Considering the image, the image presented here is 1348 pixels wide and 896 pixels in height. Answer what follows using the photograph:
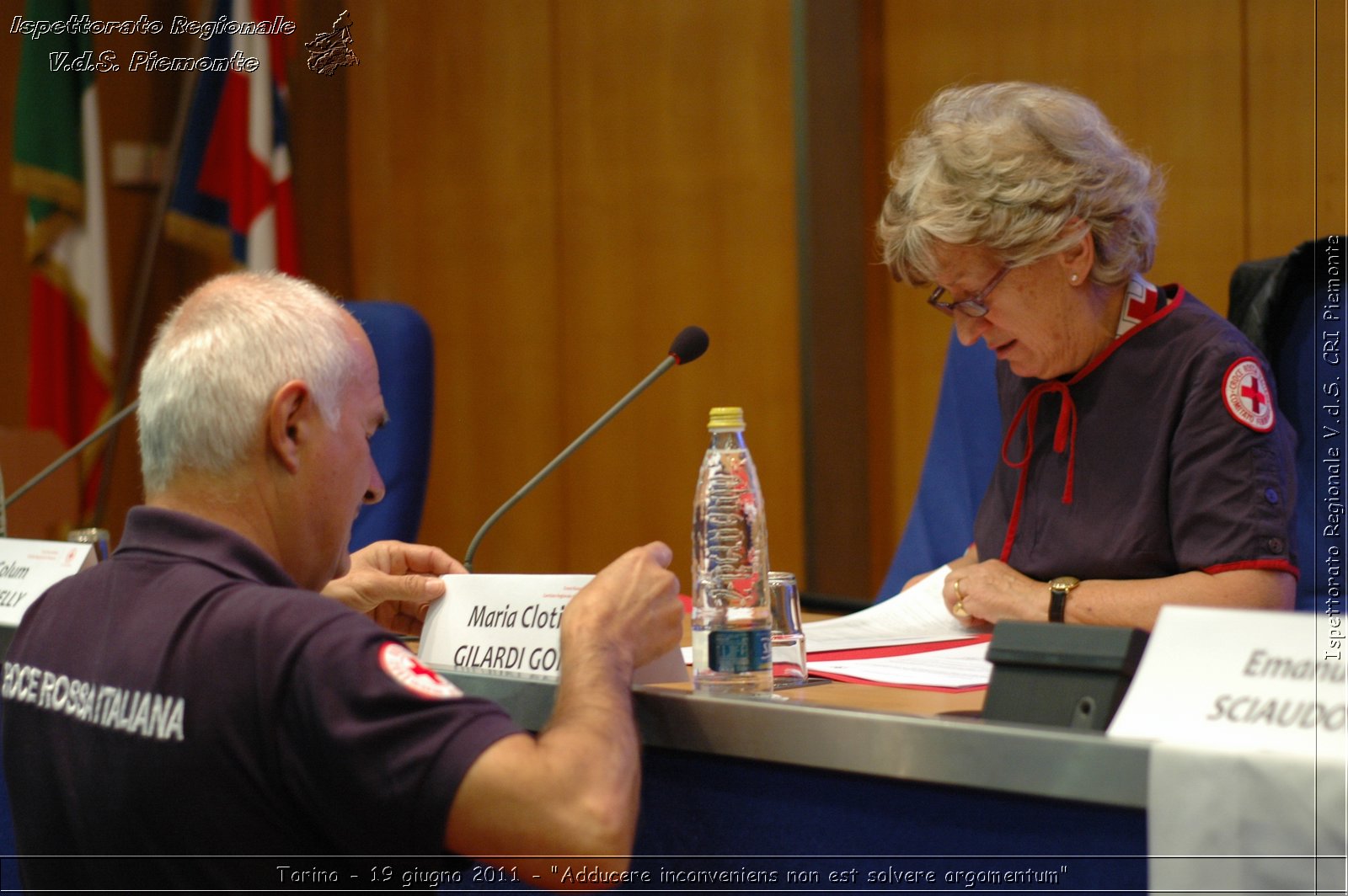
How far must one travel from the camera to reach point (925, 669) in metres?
1.42

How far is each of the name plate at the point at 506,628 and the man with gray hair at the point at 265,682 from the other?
44 millimetres

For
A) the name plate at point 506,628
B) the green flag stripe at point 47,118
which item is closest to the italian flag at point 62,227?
the green flag stripe at point 47,118

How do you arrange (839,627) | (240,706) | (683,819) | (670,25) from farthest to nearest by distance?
(670,25) → (839,627) → (683,819) → (240,706)

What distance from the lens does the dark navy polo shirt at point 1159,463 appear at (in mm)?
1763

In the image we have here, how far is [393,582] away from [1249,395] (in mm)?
1080

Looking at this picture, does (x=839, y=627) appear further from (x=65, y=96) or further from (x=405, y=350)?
(x=65, y=96)

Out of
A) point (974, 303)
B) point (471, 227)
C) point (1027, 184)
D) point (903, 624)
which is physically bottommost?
point (903, 624)

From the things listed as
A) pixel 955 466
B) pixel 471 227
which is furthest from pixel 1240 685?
pixel 471 227

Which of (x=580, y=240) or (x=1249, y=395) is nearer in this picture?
(x=1249, y=395)

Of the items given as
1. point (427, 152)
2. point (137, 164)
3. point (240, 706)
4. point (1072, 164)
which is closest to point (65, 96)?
point (137, 164)

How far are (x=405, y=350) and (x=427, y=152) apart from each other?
1792mm

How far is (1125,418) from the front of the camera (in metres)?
1.89

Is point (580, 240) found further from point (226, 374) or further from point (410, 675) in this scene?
point (410, 675)

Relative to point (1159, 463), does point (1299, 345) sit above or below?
above
